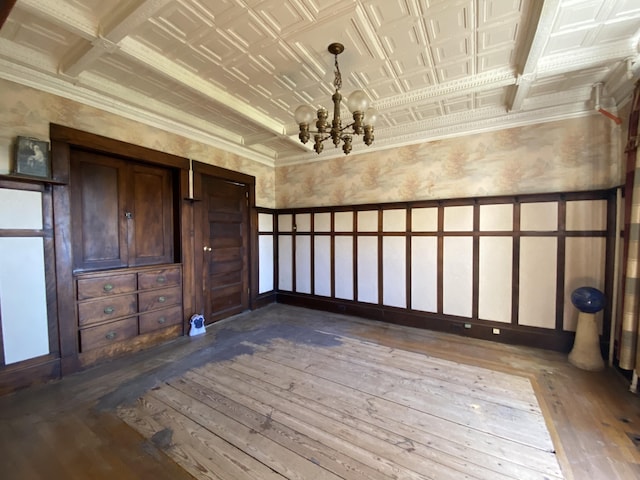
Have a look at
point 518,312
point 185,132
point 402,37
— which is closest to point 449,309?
point 518,312

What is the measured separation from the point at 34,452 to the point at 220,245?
2941mm

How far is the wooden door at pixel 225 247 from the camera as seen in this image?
162 inches

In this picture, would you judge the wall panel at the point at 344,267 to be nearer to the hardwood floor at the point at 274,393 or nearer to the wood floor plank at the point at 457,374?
the hardwood floor at the point at 274,393

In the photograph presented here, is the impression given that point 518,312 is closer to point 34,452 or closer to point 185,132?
point 34,452

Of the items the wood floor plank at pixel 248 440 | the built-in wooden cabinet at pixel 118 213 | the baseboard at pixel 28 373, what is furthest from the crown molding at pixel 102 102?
the wood floor plank at pixel 248 440

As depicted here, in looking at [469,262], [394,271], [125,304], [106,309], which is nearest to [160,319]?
[125,304]

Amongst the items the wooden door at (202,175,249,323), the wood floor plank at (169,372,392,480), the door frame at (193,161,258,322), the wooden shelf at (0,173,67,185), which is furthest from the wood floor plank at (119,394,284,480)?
the wooden shelf at (0,173,67,185)

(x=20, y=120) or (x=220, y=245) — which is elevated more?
(x=20, y=120)

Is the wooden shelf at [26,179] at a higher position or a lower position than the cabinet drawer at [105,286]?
higher

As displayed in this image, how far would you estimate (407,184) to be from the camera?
4.12 metres

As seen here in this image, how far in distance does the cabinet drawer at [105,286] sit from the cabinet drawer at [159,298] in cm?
18

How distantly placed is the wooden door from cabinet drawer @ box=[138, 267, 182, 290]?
0.47 m

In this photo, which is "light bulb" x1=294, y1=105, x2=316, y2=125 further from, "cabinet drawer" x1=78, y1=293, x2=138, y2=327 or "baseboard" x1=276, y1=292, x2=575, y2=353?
"baseboard" x1=276, y1=292, x2=575, y2=353

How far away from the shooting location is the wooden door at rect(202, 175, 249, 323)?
4.11m
